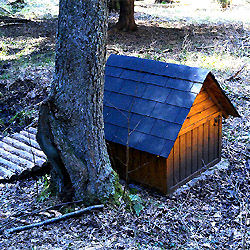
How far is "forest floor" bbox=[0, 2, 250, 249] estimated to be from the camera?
5234 mm

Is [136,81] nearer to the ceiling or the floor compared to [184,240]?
nearer to the ceiling

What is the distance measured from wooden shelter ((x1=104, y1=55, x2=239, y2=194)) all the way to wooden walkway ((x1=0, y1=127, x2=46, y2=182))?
1.54 metres

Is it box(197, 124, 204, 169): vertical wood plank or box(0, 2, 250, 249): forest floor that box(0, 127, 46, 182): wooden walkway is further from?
box(197, 124, 204, 169): vertical wood plank

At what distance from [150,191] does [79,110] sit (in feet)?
7.11

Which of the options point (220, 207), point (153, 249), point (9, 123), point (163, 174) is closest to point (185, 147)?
point (163, 174)

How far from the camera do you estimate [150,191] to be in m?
6.65

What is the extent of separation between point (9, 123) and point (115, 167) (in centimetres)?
470

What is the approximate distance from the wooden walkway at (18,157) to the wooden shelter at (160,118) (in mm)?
1537

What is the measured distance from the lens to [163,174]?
640cm

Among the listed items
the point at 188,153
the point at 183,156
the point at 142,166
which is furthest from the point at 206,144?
the point at 142,166

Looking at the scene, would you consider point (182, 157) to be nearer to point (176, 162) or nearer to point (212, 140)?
point (176, 162)

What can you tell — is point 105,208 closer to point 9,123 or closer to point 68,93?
point 68,93

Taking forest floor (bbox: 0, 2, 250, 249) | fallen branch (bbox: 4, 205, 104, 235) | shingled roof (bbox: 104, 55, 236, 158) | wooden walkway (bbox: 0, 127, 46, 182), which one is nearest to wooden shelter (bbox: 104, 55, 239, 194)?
shingled roof (bbox: 104, 55, 236, 158)

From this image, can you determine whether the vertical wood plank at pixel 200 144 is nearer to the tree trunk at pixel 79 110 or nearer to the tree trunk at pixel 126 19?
the tree trunk at pixel 79 110
